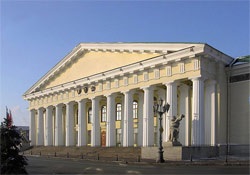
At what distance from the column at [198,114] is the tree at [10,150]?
1829 centimetres

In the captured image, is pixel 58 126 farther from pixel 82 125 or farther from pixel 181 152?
pixel 181 152

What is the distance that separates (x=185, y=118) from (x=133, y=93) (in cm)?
631

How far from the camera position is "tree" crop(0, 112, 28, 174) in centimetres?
1375

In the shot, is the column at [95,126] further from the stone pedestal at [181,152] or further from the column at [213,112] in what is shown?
the column at [213,112]

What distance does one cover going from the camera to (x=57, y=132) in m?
49.0

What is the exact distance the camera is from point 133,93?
37.2m

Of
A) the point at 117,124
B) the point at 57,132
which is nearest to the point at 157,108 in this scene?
the point at 117,124

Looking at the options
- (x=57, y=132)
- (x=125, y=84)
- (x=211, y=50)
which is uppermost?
(x=211, y=50)

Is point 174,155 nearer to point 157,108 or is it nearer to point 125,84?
point 157,108

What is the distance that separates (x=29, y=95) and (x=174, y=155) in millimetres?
35569

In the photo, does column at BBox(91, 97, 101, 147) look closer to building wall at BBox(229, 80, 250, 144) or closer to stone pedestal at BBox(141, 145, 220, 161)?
stone pedestal at BBox(141, 145, 220, 161)

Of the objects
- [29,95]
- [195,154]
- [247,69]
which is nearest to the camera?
[195,154]

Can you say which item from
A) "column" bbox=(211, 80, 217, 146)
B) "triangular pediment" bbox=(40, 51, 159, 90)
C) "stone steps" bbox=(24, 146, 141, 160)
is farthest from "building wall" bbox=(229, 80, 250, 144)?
"stone steps" bbox=(24, 146, 141, 160)

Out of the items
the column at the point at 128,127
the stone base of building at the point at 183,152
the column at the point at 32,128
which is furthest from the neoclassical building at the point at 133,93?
the stone base of building at the point at 183,152
